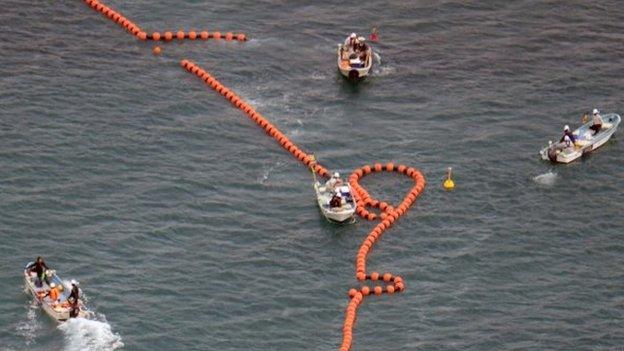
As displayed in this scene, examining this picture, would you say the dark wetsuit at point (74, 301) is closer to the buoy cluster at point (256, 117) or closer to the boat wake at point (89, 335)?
the boat wake at point (89, 335)

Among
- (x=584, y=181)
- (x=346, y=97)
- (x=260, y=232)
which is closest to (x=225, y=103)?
(x=346, y=97)

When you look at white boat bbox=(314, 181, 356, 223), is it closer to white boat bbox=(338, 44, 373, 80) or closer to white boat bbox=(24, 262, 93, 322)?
white boat bbox=(338, 44, 373, 80)

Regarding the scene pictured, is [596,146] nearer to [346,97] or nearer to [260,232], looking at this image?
[346,97]

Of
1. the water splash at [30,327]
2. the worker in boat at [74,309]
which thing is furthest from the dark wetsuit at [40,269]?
the worker in boat at [74,309]

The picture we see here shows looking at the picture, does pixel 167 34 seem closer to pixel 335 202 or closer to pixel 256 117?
pixel 256 117

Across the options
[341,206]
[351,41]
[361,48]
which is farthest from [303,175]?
[351,41]
